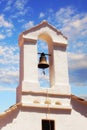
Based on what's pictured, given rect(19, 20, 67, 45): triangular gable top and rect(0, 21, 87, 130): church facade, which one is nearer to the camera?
rect(0, 21, 87, 130): church facade

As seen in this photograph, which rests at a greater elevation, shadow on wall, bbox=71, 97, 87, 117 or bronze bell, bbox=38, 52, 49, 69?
bronze bell, bbox=38, 52, 49, 69

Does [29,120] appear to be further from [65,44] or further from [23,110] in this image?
[65,44]

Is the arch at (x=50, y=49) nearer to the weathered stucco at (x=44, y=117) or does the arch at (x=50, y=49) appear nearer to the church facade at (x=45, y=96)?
the church facade at (x=45, y=96)

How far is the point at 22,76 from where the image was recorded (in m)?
9.80

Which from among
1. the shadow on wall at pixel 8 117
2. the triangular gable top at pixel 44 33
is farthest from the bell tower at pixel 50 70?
the shadow on wall at pixel 8 117

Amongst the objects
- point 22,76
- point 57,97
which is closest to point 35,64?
point 22,76

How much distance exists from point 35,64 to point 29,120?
1.84 metres

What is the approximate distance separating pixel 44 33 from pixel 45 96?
2265 millimetres

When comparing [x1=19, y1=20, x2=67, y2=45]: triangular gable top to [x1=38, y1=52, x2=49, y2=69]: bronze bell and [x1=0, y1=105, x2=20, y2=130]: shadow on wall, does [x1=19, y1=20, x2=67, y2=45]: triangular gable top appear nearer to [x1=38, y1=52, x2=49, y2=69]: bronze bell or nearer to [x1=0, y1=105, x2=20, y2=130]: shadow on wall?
[x1=38, y1=52, x2=49, y2=69]: bronze bell

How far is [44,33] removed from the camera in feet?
34.4

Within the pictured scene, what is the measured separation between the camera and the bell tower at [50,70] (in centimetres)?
946

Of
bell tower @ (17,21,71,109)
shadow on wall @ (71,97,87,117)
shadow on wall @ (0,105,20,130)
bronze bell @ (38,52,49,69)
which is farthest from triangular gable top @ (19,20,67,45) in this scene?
shadow on wall @ (0,105,20,130)

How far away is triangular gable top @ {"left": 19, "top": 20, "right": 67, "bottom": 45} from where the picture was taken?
1019 centimetres

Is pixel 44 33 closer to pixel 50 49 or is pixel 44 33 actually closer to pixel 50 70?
pixel 50 49
